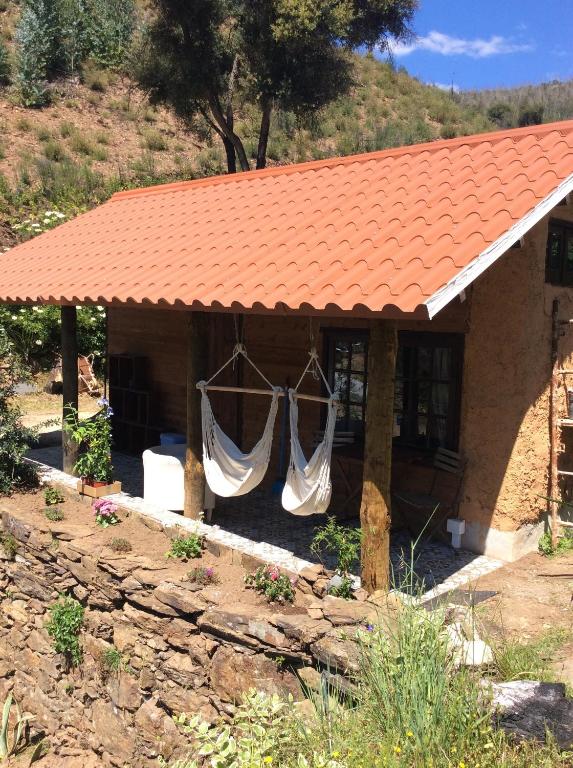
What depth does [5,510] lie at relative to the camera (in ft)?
24.4

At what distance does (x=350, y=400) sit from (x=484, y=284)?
2.03 meters

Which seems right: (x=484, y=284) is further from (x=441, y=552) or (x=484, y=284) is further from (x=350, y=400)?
(x=441, y=552)

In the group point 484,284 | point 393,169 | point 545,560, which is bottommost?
point 545,560

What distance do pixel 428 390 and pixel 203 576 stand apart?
114 inches

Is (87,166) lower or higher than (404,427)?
higher

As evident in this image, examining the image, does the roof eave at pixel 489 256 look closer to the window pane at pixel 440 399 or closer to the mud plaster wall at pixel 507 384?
the mud plaster wall at pixel 507 384

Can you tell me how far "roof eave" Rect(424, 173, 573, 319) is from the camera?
4.36 m

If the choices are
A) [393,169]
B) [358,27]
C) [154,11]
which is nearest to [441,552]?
[393,169]

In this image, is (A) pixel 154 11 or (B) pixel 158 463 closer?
(B) pixel 158 463

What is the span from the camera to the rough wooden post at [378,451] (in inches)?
194

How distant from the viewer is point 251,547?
653cm

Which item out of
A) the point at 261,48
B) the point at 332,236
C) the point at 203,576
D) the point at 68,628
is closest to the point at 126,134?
the point at 261,48

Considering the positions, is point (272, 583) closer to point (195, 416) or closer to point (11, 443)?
point (195, 416)

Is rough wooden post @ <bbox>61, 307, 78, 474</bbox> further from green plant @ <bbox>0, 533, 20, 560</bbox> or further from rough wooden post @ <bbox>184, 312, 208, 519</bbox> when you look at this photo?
rough wooden post @ <bbox>184, 312, 208, 519</bbox>
